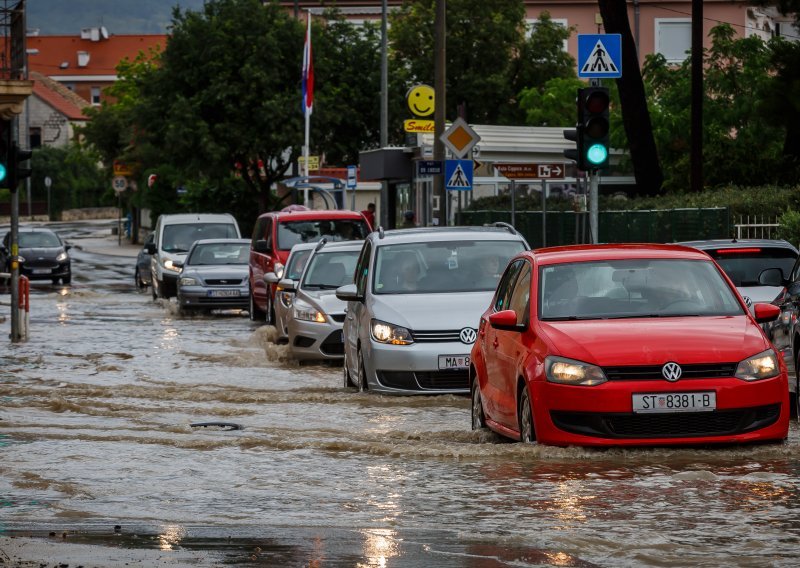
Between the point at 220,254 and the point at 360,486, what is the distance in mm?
25473

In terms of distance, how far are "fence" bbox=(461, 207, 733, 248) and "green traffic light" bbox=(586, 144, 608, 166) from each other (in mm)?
10494

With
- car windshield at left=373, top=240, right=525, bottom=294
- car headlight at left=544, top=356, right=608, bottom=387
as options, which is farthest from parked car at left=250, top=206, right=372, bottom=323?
car headlight at left=544, top=356, right=608, bottom=387

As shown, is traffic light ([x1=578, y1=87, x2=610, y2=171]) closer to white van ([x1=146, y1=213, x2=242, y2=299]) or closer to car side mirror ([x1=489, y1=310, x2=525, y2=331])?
car side mirror ([x1=489, y1=310, x2=525, y2=331])

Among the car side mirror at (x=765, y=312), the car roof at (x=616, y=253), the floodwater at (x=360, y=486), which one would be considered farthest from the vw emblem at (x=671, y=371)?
the car roof at (x=616, y=253)

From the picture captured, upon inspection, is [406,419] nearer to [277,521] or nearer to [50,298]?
[277,521]

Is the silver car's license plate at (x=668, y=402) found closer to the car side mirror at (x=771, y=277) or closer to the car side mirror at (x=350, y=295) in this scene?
the car side mirror at (x=771, y=277)

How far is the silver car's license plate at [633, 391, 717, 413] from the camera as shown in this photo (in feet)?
34.9

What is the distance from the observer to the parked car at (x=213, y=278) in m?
33.1

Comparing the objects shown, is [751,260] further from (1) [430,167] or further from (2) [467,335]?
(1) [430,167]

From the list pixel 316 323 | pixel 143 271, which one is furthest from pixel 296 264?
pixel 143 271

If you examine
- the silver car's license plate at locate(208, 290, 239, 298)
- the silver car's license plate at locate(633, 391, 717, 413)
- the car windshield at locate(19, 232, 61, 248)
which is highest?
the silver car's license plate at locate(633, 391, 717, 413)

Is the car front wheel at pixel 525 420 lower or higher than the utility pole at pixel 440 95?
lower

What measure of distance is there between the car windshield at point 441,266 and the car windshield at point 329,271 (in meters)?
4.81

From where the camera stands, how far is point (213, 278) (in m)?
33.5
